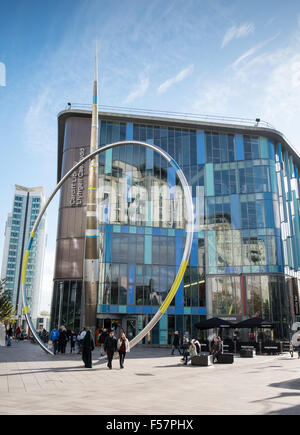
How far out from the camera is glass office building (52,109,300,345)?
4241 centimetres

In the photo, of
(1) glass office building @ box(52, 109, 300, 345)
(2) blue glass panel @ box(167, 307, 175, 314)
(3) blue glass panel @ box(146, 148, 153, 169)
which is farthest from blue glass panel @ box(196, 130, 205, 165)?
(2) blue glass panel @ box(167, 307, 175, 314)

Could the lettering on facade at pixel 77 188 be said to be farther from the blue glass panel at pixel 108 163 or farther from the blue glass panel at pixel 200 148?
the blue glass panel at pixel 200 148

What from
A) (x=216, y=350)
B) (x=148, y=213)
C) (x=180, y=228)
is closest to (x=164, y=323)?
(x=180, y=228)

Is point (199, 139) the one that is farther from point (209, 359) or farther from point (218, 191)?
point (209, 359)

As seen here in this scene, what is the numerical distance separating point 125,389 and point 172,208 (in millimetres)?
35873

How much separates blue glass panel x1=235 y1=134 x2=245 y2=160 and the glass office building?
127 mm

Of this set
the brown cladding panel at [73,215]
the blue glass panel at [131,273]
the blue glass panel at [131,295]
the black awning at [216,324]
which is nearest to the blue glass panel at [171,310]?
the blue glass panel at [131,295]

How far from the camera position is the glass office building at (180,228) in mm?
42406

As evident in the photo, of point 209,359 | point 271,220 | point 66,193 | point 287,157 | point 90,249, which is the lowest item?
point 209,359

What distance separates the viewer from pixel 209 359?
19.6 meters

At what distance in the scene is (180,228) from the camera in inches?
1797

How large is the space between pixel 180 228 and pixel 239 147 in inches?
521

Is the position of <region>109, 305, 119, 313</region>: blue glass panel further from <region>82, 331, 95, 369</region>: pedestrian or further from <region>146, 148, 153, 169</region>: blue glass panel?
<region>82, 331, 95, 369</region>: pedestrian
